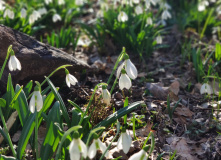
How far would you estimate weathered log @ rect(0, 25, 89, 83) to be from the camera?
2393 mm

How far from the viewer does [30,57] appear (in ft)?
7.94

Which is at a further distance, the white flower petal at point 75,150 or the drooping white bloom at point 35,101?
the drooping white bloom at point 35,101

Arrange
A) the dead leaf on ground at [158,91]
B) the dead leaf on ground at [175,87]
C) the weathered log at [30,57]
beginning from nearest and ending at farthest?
the weathered log at [30,57], the dead leaf on ground at [158,91], the dead leaf on ground at [175,87]

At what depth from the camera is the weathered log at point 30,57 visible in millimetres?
2393

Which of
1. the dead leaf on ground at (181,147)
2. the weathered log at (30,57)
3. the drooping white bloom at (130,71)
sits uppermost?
the weathered log at (30,57)

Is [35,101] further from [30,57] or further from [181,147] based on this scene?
[181,147]

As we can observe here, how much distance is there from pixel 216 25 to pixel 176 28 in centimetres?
55

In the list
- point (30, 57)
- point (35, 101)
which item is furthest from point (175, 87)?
point (35, 101)

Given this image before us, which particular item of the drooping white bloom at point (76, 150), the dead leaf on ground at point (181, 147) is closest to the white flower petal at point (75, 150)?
the drooping white bloom at point (76, 150)

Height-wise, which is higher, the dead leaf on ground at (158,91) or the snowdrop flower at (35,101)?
the snowdrop flower at (35,101)

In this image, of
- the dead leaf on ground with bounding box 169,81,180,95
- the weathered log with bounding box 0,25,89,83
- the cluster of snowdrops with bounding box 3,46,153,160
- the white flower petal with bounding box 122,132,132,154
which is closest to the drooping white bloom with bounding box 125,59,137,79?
the cluster of snowdrops with bounding box 3,46,153,160

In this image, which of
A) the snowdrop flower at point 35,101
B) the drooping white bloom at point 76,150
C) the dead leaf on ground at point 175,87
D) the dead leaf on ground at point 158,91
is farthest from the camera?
the dead leaf on ground at point 175,87

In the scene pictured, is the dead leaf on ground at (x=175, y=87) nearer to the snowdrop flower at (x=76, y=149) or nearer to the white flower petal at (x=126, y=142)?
the white flower petal at (x=126, y=142)

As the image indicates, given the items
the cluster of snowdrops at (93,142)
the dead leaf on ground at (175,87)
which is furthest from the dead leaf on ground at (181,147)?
the dead leaf on ground at (175,87)
